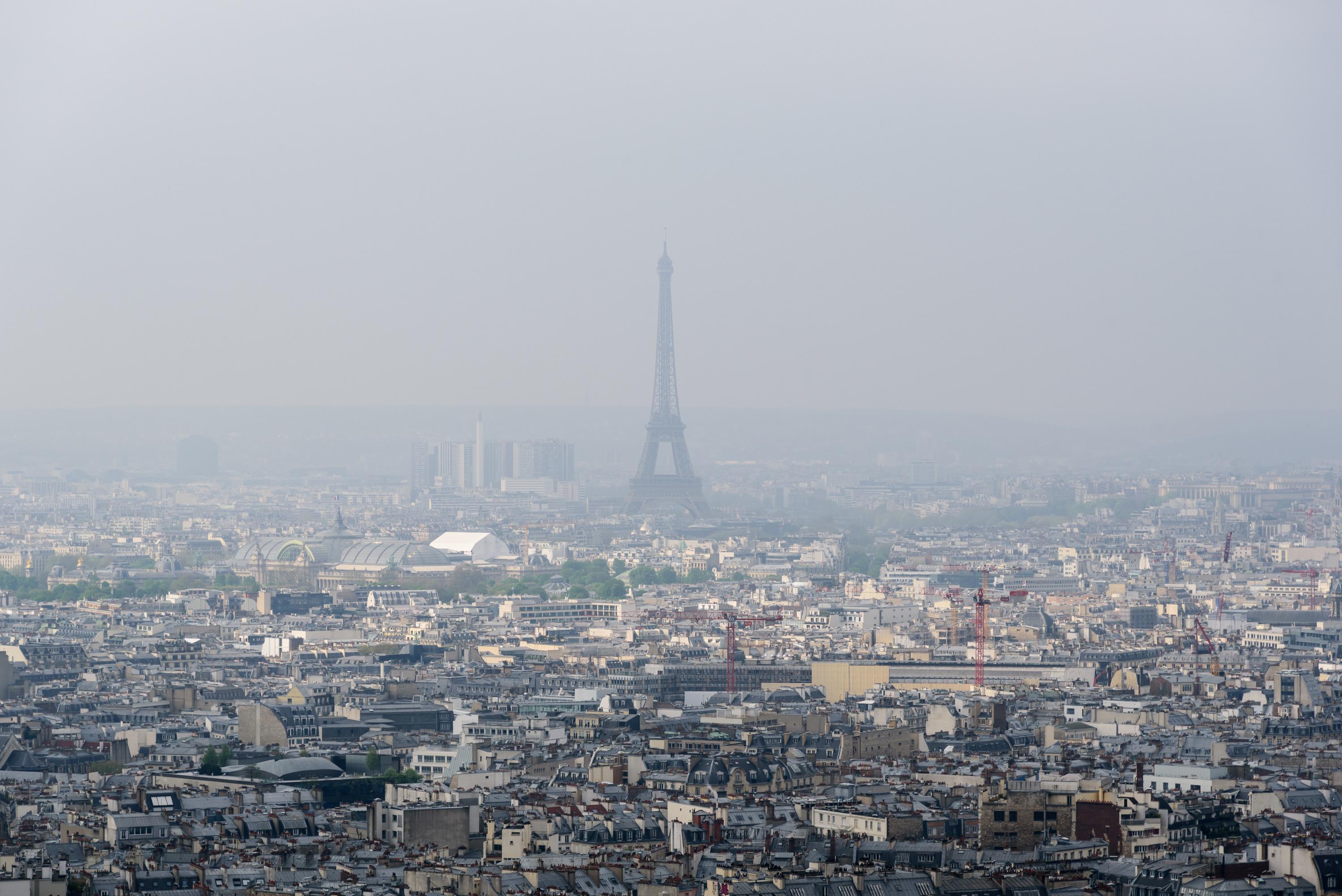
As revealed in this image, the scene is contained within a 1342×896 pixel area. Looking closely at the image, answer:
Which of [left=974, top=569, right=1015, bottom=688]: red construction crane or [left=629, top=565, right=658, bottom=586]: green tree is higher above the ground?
[left=974, top=569, right=1015, bottom=688]: red construction crane

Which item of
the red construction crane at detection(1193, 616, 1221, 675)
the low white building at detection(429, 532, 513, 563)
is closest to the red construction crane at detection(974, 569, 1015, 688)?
the red construction crane at detection(1193, 616, 1221, 675)

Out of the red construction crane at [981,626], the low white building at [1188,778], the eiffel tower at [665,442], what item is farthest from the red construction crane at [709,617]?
the eiffel tower at [665,442]

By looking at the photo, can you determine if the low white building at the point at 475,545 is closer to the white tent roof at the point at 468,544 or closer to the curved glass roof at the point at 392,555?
the white tent roof at the point at 468,544

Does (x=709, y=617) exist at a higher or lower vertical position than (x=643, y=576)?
higher

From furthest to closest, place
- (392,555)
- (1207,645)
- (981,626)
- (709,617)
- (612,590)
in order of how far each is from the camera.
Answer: (392,555) < (612,590) < (709,617) < (981,626) < (1207,645)

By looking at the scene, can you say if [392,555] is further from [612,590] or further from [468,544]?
[612,590]

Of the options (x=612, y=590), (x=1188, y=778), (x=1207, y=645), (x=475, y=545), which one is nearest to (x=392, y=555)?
(x=475, y=545)

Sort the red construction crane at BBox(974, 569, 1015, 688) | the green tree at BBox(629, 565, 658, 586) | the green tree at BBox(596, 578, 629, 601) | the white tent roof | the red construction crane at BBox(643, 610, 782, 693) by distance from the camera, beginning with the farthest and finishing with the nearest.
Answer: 1. the white tent roof
2. the green tree at BBox(629, 565, 658, 586)
3. the green tree at BBox(596, 578, 629, 601)
4. the red construction crane at BBox(643, 610, 782, 693)
5. the red construction crane at BBox(974, 569, 1015, 688)

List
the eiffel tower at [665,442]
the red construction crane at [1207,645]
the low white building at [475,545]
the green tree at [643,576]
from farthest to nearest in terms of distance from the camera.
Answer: the eiffel tower at [665,442], the low white building at [475,545], the green tree at [643,576], the red construction crane at [1207,645]

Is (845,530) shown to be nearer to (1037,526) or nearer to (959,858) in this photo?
(1037,526)

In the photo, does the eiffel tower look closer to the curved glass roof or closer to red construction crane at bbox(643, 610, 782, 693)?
the curved glass roof
